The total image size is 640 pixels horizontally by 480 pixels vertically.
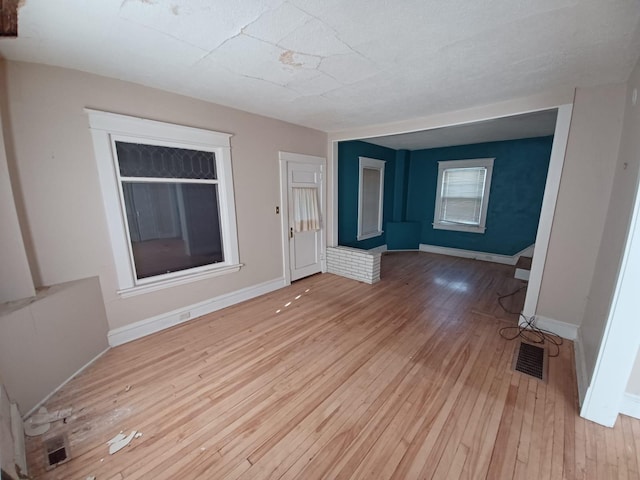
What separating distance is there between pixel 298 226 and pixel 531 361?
128 inches

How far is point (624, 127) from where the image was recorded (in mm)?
2096

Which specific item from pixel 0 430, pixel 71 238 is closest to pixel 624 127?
pixel 0 430

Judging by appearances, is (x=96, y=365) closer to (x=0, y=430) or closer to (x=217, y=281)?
(x=0, y=430)

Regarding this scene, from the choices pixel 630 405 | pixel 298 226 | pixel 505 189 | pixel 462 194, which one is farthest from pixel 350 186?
pixel 630 405

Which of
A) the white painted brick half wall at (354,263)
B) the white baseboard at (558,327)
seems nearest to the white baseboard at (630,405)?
the white baseboard at (558,327)

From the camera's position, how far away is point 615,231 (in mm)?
1854

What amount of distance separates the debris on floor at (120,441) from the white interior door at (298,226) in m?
2.63

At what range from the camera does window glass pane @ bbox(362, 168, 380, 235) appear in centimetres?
548

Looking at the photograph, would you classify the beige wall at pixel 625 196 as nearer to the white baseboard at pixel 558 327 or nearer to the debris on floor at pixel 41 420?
the white baseboard at pixel 558 327

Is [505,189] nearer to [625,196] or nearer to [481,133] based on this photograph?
[481,133]

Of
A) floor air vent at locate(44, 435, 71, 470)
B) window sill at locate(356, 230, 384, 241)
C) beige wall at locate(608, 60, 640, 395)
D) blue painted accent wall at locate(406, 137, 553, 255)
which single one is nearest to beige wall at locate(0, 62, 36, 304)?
floor air vent at locate(44, 435, 71, 470)

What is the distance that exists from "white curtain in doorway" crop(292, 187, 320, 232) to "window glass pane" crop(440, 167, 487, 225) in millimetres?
3538

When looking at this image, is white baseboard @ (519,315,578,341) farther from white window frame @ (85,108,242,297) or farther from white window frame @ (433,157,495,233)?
white window frame @ (85,108,242,297)

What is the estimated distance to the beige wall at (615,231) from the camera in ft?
5.31
